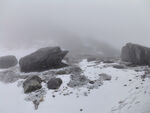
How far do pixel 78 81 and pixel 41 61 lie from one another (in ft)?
21.1

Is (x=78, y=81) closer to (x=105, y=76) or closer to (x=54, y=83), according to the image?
(x=54, y=83)

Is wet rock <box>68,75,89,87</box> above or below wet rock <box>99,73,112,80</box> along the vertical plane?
below

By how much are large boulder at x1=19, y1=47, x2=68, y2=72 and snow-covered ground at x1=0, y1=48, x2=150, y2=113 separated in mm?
4434

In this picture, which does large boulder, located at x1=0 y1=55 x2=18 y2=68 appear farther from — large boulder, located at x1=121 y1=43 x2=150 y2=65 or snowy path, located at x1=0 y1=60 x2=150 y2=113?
large boulder, located at x1=121 y1=43 x2=150 y2=65

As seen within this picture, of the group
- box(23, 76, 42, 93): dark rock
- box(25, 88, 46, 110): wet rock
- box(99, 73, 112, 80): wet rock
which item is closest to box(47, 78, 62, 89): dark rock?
box(25, 88, 46, 110): wet rock

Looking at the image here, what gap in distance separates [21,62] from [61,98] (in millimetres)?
9721

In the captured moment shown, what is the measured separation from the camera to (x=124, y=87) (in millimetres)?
15094

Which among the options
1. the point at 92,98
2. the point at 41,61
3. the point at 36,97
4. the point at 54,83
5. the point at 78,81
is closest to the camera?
the point at 92,98

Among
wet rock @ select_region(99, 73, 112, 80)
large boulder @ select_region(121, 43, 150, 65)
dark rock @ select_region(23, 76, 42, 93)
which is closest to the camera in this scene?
dark rock @ select_region(23, 76, 42, 93)

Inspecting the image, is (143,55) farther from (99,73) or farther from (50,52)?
(50,52)

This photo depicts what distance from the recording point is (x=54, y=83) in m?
16.4

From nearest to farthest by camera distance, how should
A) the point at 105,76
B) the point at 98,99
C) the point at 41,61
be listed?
the point at 98,99 < the point at 105,76 < the point at 41,61

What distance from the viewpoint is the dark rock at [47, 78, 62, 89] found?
634 inches

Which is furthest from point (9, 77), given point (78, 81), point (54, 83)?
point (78, 81)
